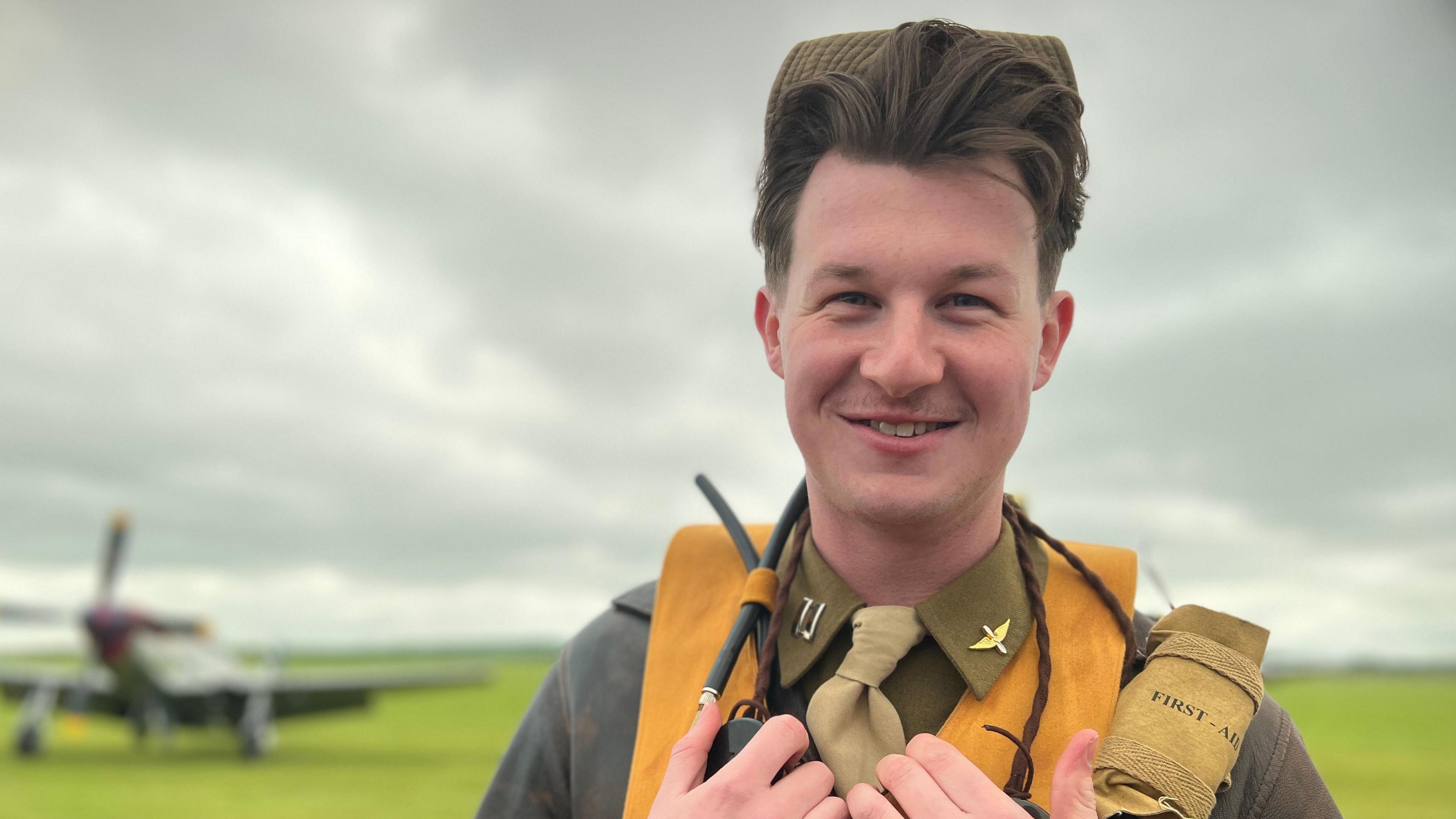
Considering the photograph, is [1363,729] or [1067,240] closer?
[1067,240]

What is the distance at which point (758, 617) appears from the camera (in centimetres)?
194

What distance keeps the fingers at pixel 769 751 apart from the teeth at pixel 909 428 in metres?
0.56

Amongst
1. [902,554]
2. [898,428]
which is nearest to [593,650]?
[902,554]

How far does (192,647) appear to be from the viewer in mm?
36656

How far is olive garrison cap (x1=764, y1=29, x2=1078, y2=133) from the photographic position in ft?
6.39

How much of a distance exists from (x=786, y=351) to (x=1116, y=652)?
0.91 metres

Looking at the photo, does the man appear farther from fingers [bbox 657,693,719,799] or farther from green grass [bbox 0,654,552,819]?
green grass [bbox 0,654,552,819]

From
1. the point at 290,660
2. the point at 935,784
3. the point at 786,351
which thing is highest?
the point at 786,351

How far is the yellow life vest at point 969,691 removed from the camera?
1.72 m

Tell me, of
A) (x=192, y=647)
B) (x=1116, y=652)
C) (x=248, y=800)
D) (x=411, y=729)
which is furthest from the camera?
(x=411, y=729)

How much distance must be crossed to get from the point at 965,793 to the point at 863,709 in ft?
1.11

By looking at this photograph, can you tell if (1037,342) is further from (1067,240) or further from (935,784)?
(935,784)

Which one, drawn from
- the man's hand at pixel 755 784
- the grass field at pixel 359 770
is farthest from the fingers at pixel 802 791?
the grass field at pixel 359 770

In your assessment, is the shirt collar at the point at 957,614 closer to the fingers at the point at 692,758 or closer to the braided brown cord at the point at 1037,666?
the braided brown cord at the point at 1037,666
